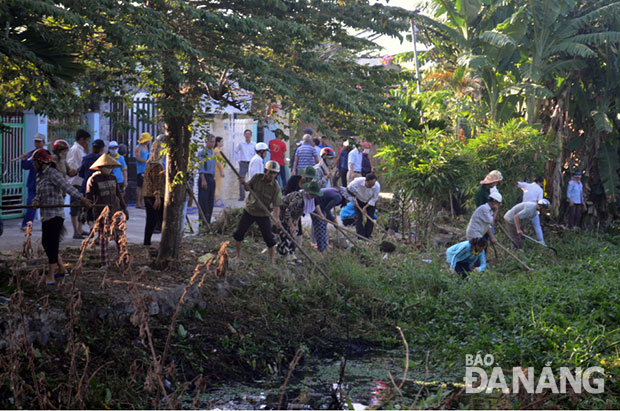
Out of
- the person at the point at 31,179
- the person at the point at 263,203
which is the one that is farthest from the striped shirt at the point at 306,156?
the person at the point at 31,179

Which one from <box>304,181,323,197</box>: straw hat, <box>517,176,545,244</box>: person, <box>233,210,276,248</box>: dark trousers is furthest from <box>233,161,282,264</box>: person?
<box>517,176,545,244</box>: person

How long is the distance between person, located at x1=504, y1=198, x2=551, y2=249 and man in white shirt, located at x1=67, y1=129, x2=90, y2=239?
313 inches

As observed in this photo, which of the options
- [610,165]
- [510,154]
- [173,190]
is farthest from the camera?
[610,165]

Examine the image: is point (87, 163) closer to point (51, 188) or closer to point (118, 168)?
point (118, 168)

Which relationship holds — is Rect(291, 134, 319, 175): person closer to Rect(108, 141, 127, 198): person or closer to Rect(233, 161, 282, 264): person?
Rect(108, 141, 127, 198): person

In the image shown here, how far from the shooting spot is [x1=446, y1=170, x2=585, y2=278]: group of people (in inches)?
450

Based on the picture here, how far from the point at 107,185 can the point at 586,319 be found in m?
6.56

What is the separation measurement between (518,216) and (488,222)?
120 inches

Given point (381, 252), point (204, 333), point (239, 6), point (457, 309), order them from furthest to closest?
point (381, 252) < point (457, 309) < point (239, 6) < point (204, 333)

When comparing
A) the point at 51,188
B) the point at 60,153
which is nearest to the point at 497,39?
the point at 60,153

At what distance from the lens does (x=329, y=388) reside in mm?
7238

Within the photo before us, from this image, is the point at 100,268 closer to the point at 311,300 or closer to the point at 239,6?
the point at 311,300

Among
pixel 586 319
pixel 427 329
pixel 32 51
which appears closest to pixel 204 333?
pixel 427 329

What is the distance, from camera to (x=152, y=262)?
9836 mm
